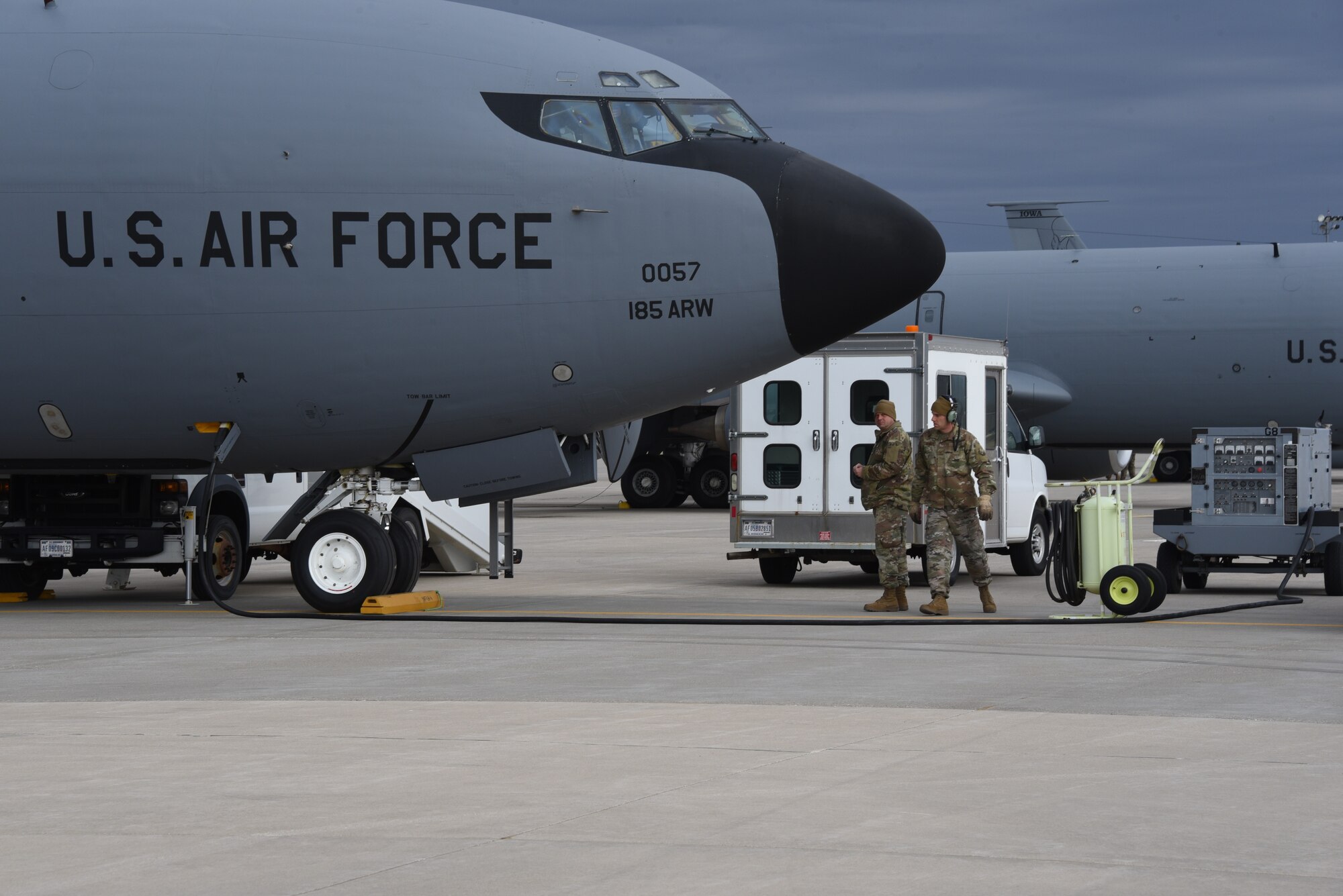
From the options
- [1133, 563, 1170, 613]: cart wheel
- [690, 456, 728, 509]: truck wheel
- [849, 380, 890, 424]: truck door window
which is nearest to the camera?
[1133, 563, 1170, 613]: cart wheel

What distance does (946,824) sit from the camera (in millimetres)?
6520

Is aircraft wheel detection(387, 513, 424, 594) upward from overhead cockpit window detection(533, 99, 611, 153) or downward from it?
downward

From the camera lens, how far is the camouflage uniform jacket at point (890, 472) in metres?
15.6

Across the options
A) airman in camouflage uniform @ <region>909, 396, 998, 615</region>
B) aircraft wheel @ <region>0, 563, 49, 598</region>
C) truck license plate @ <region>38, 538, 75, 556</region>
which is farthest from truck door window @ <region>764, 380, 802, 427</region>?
aircraft wheel @ <region>0, 563, 49, 598</region>

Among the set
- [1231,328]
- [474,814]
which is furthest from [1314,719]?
[1231,328]

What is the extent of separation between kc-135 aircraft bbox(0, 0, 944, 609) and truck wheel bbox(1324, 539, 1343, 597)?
500 cm

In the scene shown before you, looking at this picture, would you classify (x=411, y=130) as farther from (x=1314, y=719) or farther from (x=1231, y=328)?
(x=1231, y=328)

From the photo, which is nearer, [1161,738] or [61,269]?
[1161,738]

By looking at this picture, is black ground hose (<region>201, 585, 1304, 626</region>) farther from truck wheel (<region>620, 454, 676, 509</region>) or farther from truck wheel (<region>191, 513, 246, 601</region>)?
truck wheel (<region>620, 454, 676, 509</region>)

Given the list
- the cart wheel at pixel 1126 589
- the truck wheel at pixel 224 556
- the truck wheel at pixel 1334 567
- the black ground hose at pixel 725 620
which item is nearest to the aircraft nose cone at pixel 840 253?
the black ground hose at pixel 725 620

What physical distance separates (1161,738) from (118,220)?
1023cm

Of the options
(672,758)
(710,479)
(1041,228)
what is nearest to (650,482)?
(710,479)

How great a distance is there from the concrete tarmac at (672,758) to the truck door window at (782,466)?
4.09 meters

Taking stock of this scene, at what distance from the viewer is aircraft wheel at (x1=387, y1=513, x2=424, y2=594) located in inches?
651
